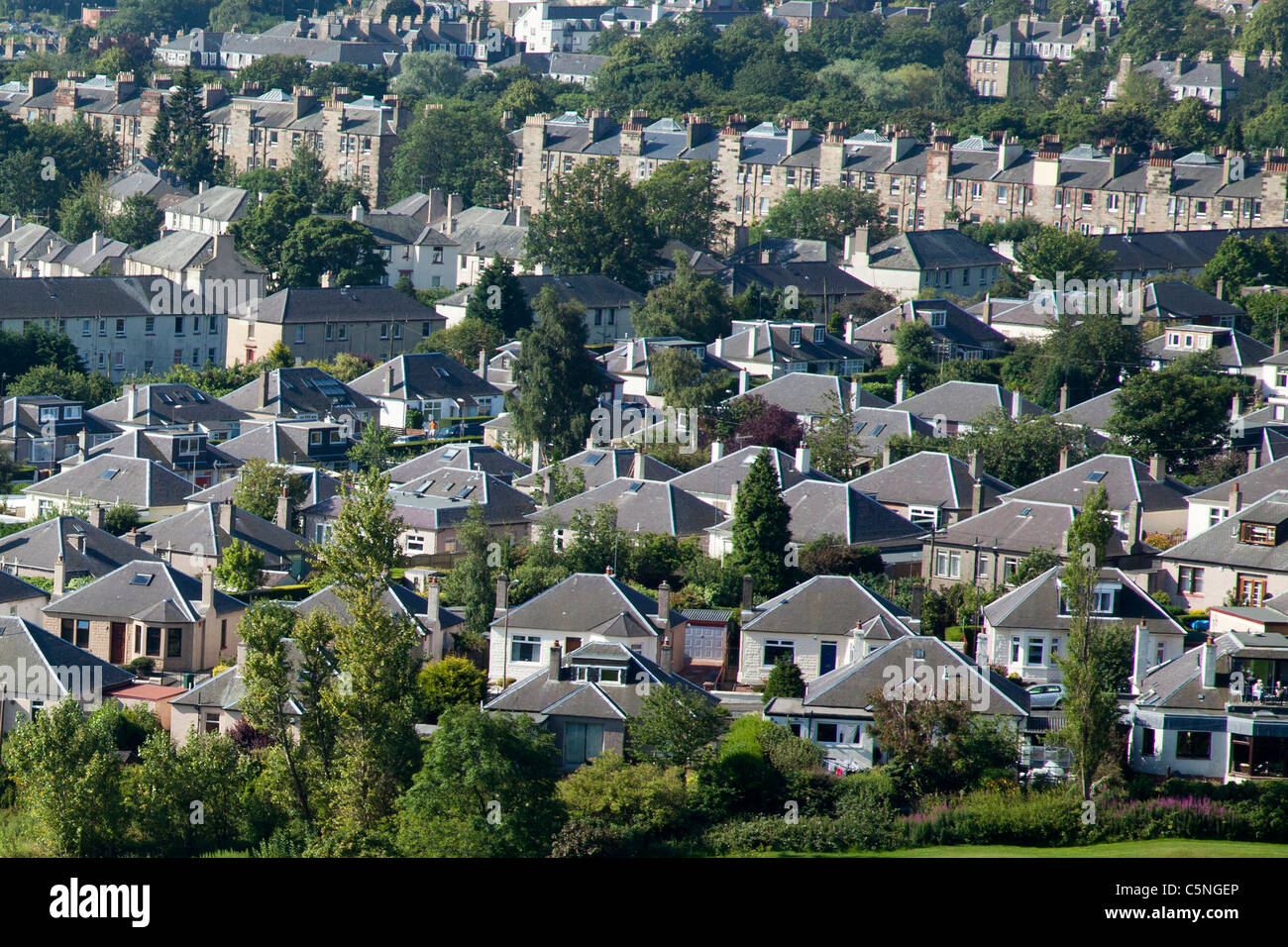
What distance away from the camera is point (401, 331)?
90.6m

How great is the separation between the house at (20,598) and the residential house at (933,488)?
934 inches

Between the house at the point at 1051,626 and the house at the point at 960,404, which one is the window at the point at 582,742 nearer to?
the house at the point at 1051,626

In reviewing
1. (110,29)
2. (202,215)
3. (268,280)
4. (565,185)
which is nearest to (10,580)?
(268,280)

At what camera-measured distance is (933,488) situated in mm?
62250

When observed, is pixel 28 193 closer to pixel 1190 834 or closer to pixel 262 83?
pixel 262 83

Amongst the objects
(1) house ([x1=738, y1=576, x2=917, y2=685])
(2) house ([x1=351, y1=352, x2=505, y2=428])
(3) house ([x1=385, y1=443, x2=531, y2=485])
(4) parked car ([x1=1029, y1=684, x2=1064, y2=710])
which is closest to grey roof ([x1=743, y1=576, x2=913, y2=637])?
(1) house ([x1=738, y1=576, x2=917, y2=685])

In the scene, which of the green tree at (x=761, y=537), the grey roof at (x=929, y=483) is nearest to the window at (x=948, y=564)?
the grey roof at (x=929, y=483)

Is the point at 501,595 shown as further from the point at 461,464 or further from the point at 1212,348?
the point at 1212,348

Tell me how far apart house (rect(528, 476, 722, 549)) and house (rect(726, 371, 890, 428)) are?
1305 cm

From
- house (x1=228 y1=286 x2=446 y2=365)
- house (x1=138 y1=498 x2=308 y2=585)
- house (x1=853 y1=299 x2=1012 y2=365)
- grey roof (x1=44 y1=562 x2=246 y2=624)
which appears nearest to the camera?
grey roof (x1=44 y1=562 x2=246 y2=624)

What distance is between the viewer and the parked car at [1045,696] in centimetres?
4400

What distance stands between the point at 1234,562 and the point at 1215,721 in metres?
14.6

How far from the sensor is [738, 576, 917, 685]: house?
155ft

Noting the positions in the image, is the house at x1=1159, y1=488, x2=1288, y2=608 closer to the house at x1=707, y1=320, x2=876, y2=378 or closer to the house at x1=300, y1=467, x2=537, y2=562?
the house at x1=300, y1=467, x2=537, y2=562
